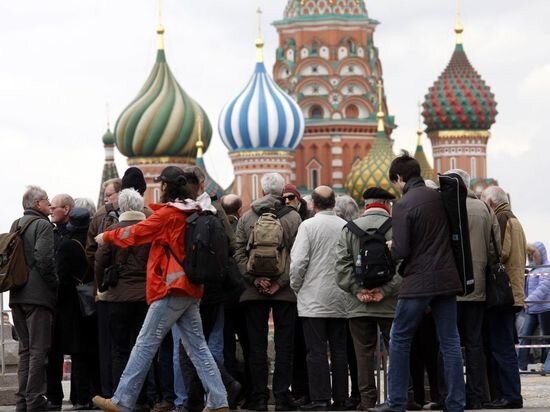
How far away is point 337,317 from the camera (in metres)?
13.4

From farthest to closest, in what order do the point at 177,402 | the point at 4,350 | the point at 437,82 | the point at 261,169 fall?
the point at 437,82 < the point at 261,169 < the point at 4,350 < the point at 177,402

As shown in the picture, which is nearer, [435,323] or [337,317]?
[435,323]

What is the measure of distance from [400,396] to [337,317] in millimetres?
1139

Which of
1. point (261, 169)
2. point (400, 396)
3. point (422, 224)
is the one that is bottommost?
point (400, 396)

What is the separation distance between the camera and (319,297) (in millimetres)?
13281

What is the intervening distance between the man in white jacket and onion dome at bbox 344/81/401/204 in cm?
5625

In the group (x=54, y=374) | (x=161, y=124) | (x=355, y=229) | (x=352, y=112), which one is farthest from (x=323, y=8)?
(x=355, y=229)

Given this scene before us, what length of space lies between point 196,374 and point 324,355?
2.96 ft

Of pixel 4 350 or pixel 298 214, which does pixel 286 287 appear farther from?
pixel 4 350

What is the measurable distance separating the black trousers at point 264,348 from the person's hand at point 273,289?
0.10 meters

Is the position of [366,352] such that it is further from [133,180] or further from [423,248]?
[133,180]

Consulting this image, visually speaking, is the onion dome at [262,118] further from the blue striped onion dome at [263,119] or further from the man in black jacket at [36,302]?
the man in black jacket at [36,302]

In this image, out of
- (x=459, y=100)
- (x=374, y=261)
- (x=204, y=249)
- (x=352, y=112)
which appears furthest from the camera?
(x=459, y=100)

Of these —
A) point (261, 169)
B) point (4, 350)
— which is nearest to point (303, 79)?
point (261, 169)
